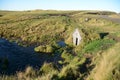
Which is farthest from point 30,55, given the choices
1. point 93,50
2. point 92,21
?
point 92,21

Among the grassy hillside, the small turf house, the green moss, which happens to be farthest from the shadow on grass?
the small turf house

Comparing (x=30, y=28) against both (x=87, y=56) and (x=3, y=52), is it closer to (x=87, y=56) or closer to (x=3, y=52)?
(x=3, y=52)

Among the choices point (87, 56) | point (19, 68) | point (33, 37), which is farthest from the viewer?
point (33, 37)

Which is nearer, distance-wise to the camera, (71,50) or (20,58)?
(20,58)

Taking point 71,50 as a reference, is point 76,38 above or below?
above

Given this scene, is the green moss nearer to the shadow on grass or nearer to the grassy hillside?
the grassy hillside

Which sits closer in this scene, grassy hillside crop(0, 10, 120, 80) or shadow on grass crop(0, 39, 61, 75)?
grassy hillside crop(0, 10, 120, 80)

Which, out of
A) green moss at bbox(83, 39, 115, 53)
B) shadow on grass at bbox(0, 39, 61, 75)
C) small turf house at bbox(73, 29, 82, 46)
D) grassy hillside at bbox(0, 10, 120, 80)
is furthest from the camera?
small turf house at bbox(73, 29, 82, 46)

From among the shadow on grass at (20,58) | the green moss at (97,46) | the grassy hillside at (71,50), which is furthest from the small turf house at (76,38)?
the shadow on grass at (20,58)

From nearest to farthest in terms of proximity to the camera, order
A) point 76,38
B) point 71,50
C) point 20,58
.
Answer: point 20,58 → point 71,50 → point 76,38

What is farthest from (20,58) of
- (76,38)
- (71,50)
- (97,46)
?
(76,38)

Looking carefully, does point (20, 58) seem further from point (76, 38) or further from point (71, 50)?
point (76, 38)
